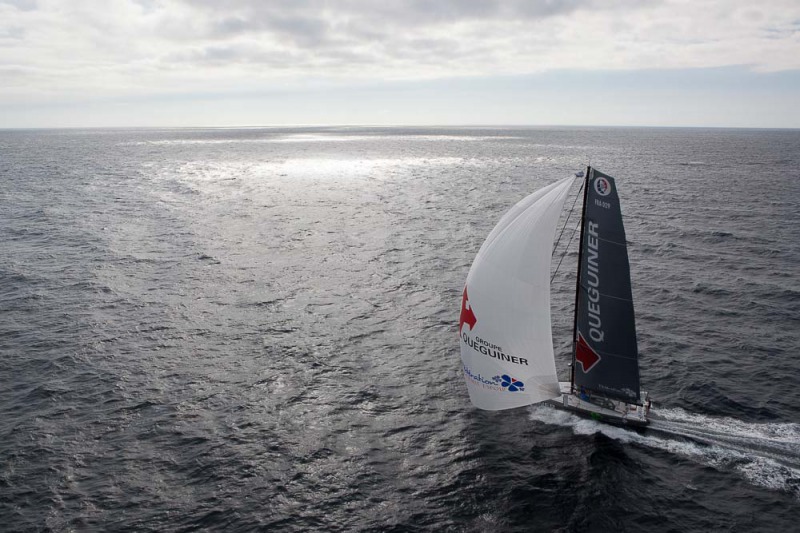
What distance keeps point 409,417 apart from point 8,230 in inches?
2411

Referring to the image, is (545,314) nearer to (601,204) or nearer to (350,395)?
(601,204)

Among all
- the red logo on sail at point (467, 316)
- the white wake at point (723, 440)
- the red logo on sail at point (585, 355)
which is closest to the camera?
the white wake at point (723, 440)

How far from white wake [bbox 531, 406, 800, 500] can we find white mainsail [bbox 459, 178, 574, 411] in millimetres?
2881

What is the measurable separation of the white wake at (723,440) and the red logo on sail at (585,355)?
2.78m

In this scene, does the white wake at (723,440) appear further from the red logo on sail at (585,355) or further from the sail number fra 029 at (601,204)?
the sail number fra 029 at (601,204)

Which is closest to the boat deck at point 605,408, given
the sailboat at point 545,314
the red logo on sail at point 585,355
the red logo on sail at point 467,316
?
the sailboat at point 545,314

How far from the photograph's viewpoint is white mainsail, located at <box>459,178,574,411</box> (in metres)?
19.9

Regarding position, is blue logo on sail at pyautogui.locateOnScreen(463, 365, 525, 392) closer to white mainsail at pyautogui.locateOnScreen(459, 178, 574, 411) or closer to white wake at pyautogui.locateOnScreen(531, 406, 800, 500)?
white mainsail at pyautogui.locateOnScreen(459, 178, 574, 411)

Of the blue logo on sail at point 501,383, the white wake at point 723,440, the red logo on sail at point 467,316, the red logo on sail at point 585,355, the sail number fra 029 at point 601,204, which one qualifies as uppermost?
the sail number fra 029 at point 601,204

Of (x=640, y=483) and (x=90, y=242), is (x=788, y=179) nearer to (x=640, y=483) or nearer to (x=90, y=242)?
(x=640, y=483)

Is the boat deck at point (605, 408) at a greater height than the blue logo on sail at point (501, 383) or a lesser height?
lesser

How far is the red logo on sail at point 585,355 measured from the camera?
21.6 metres

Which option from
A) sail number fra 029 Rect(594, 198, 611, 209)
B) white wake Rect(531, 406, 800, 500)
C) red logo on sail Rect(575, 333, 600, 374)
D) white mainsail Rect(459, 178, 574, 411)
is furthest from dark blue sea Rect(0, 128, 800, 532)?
sail number fra 029 Rect(594, 198, 611, 209)

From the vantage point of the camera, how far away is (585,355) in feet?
71.7
